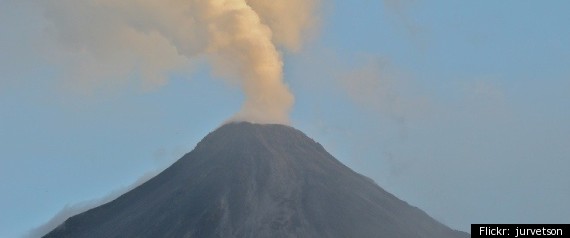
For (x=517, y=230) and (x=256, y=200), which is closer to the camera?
(x=517, y=230)

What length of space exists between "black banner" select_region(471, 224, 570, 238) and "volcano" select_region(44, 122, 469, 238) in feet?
228

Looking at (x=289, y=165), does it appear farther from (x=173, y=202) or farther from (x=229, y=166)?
(x=173, y=202)

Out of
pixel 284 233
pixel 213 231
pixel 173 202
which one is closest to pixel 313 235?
pixel 284 233

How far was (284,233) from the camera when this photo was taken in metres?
153

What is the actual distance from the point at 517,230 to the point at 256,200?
278ft

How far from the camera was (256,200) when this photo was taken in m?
166

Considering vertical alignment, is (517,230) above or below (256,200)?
below

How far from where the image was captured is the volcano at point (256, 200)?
515 ft

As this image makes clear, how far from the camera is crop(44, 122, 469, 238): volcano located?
515ft

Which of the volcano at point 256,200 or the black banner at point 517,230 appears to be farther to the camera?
the volcano at point 256,200

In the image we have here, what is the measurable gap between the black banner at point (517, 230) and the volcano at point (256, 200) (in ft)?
228

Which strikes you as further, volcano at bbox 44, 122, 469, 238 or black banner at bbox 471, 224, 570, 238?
volcano at bbox 44, 122, 469, 238

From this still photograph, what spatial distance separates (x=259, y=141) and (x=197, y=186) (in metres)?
17.4

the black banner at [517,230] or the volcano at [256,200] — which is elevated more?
the volcano at [256,200]
